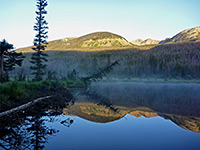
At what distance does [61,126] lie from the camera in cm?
642

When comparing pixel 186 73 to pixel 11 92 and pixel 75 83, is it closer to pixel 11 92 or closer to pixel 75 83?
pixel 75 83

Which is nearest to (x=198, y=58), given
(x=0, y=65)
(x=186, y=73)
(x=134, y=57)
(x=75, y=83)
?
(x=186, y=73)

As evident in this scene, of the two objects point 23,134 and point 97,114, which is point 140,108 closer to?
point 97,114

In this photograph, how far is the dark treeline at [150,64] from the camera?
7694cm

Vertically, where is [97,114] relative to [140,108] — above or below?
above

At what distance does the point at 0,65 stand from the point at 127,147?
14011 mm

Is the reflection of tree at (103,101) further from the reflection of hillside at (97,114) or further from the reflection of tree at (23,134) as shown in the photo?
the reflection of tree at (23,134)

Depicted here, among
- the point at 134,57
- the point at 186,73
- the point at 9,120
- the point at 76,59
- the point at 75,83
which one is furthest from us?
the point at 76,59

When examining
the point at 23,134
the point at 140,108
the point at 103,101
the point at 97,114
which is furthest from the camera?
the point at 103,101

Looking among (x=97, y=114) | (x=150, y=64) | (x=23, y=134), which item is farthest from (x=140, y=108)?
(x=150, y=64)

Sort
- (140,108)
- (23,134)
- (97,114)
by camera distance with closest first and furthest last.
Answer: (23,134) < (97,114) < (140,108)

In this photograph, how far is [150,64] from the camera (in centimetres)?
8469

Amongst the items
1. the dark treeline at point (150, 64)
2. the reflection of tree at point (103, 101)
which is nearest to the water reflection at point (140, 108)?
the reflection of tree at point (103, 101)

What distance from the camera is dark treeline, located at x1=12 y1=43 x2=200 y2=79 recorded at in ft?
252
